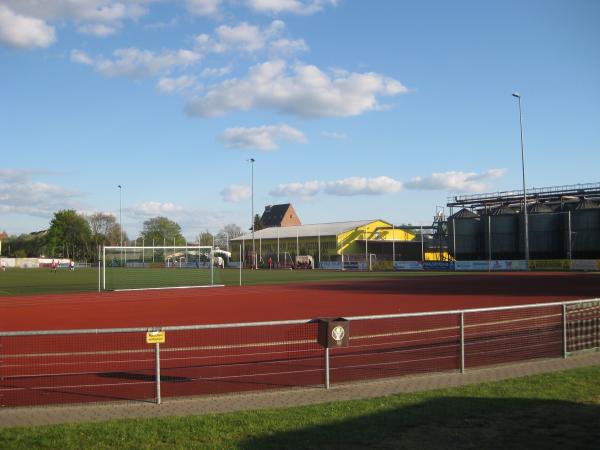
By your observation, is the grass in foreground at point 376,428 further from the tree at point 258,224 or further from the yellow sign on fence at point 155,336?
the tree at point 258,224

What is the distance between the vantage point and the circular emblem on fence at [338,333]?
9.27 meters

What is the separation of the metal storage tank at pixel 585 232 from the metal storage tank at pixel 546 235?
193cm

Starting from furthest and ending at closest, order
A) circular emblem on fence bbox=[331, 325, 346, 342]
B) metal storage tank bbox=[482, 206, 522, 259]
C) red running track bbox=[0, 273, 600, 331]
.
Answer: metal storage tank bbox=[482, 206, 522, 259]
red running track bbox=[0, 273, 600, 331]
circular emblem on fence bbox=[331, 325, 346, 342]

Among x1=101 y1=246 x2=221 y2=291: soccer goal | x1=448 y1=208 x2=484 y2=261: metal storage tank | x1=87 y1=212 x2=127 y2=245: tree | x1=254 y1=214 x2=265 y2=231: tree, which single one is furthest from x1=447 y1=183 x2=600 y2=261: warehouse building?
x1=87 y1=212 x2=127 y2=245: tree

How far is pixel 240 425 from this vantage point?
693cm

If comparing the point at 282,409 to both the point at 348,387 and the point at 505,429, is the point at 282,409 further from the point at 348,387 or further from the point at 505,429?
the point at 505,429

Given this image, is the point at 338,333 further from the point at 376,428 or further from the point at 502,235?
the point at 502,235

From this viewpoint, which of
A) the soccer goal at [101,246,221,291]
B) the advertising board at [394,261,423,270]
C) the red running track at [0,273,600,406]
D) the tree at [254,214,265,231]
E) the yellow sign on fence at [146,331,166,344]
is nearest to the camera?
the yellow sign on fence at [146,331,166,344]

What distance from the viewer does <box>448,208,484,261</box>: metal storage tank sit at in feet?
269

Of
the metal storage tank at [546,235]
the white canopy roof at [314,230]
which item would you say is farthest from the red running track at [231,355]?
the white canopy roof at [314,230]

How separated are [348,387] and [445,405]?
73.1 inches

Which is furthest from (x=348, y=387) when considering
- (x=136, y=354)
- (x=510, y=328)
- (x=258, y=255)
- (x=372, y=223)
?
(x=258, y=255)

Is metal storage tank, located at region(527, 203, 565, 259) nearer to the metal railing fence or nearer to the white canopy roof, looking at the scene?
the white canopy roof

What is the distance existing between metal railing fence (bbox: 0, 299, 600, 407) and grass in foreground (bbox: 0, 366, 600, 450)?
61.9 inches
